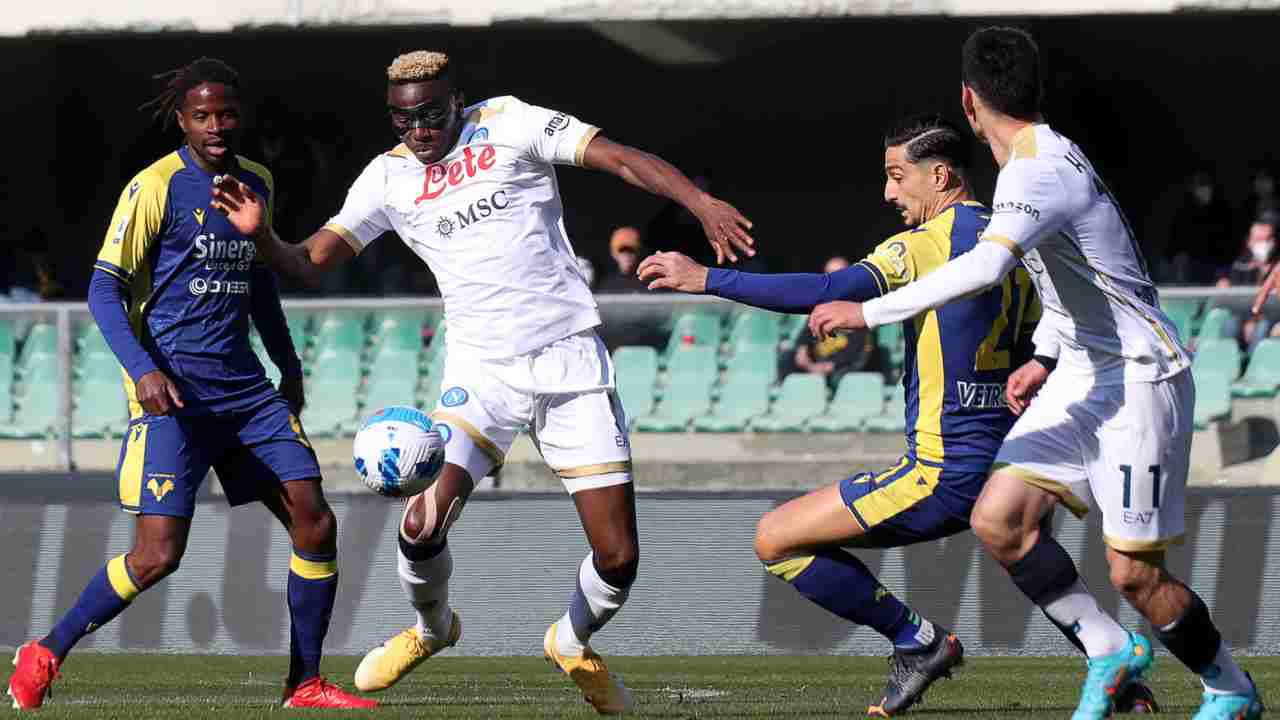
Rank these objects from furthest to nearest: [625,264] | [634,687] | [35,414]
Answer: [625,264] < [35,414] < [634,687]

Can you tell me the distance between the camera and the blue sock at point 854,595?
23.0 feet

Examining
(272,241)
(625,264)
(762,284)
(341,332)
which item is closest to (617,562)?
(762,284)

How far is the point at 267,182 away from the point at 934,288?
2903mm

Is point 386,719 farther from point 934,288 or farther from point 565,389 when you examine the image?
point 934,288

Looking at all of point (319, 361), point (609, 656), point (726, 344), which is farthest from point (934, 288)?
point (319, 361)

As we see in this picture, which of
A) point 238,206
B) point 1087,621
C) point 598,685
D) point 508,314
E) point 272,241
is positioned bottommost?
point 598,685

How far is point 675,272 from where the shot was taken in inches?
→ 245

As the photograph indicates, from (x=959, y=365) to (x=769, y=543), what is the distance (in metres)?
0.90

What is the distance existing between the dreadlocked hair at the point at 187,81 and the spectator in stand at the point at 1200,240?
1229 centimetres

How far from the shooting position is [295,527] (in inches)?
292

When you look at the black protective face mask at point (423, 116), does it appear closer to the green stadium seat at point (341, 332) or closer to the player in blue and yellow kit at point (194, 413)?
the player in blue and yellow kit at point (194, 413)

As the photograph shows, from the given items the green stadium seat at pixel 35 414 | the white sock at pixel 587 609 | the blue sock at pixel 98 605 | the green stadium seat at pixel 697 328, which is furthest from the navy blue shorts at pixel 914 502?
the green stadium seat at pixel 35 414

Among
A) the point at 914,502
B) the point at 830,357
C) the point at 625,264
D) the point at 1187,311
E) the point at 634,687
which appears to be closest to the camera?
the point at 914,502

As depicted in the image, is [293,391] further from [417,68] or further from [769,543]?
[769,543]
